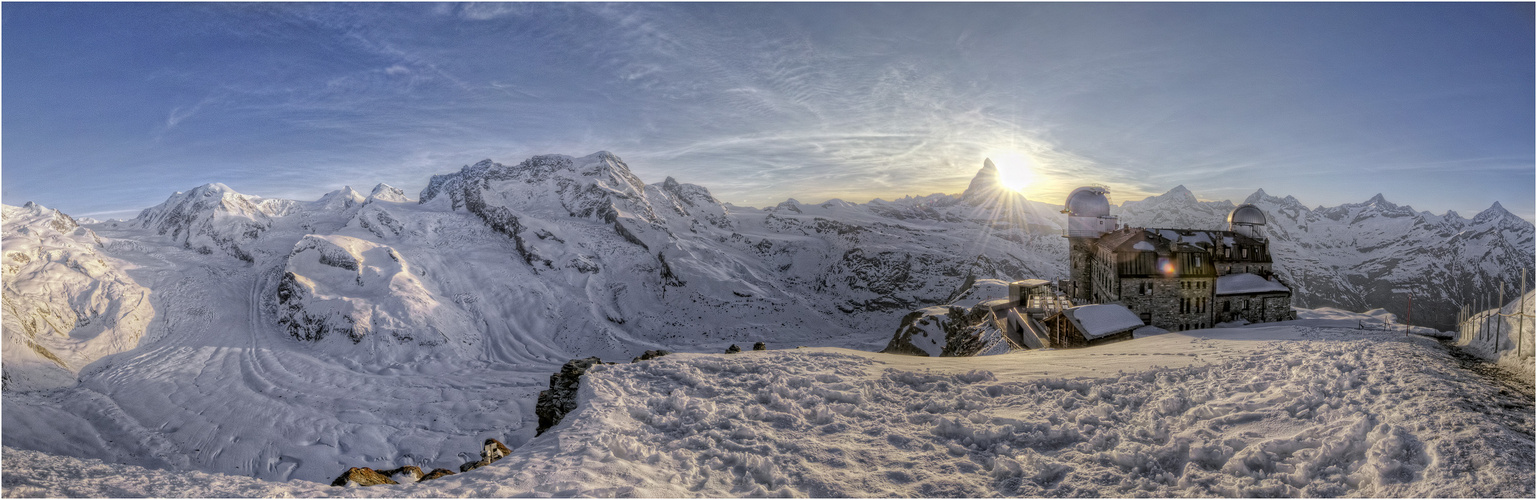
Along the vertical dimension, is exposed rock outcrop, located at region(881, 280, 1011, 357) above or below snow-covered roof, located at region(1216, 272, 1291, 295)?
below

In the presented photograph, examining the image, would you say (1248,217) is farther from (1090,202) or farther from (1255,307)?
(1090,202)

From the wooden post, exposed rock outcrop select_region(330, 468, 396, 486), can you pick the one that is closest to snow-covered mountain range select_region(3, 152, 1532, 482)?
the wooden post

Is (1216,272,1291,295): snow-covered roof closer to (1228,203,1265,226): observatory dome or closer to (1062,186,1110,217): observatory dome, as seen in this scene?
(1062,186,1110,217): observatory dome

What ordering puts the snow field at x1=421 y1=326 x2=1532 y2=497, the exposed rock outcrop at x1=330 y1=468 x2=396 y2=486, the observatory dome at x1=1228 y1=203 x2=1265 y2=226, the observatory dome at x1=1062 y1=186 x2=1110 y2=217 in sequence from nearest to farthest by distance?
the snow field at x1=421 y1=326 x2=1532 y2=497
the exposed rock outcrop at x1=330 y1=468 x2=396 y2=486
the observatory dome at x1=1062 y1=186 x2=1110 y2=217
the observatory dome at x1=1228 y1=203 x2=1265 y2=226

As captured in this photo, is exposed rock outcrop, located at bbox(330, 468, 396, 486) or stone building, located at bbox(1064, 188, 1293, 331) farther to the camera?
stone building, located at bbox(1064, 188, 1293, 331)

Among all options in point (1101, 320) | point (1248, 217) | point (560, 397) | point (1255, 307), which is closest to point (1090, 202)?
point (1255, 307)

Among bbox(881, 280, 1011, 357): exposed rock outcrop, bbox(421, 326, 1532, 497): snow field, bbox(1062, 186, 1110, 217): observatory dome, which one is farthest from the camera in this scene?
bbox(1062, 186, 1110, 217): observatory dome
